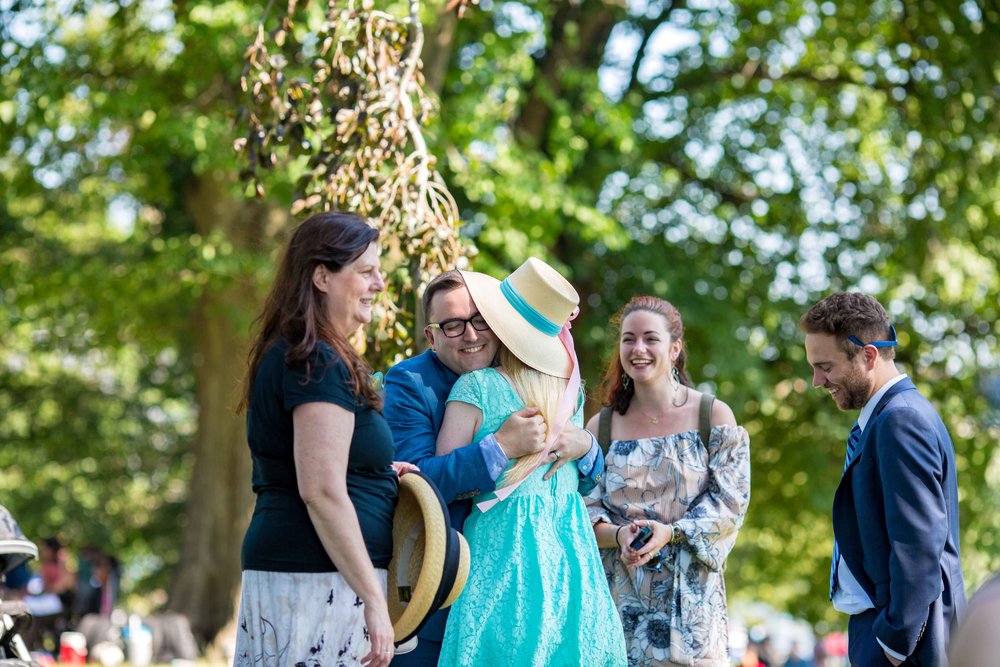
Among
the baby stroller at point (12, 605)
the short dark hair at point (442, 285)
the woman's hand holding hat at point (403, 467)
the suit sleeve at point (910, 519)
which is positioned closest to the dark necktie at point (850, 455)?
the suit sleeve at point (910, 519)

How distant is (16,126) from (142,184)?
3.84m

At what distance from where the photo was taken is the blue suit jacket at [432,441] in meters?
3.81

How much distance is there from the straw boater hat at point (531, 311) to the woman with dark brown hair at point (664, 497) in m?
0.82

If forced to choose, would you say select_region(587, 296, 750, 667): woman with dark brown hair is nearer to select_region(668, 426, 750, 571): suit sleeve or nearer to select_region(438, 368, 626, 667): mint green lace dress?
select_region(668, 426, 750, 571): suit sleeve

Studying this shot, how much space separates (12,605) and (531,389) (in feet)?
8.22

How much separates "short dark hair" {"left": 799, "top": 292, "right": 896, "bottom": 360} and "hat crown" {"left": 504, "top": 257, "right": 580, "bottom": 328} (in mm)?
859

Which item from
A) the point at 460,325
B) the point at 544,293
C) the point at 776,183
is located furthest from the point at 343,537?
the point at 776,183

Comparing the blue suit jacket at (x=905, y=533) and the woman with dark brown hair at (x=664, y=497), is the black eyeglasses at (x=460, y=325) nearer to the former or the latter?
the woman with dark brown hair at (x=664, y=497)

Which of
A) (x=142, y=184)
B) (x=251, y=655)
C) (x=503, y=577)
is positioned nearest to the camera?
(x=251, y=655)

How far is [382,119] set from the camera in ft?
20.9

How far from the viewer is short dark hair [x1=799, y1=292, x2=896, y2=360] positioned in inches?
170

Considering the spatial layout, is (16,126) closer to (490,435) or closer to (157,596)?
(490,435)

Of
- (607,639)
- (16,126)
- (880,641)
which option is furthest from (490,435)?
(16,126)

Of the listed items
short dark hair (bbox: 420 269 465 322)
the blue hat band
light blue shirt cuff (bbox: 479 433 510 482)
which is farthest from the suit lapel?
short dark hair (bbox: 420 269 465 322)
